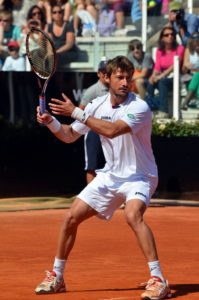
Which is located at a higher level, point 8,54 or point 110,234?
point 8,54

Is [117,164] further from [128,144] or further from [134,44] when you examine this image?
[134,44]

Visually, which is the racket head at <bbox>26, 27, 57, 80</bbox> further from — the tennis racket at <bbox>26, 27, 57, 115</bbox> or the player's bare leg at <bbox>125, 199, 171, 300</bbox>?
the player's bare leg at <bbox>125, 199, 171, 300</bbox>

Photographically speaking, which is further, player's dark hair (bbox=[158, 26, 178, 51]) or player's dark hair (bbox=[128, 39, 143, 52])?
player's dark hair (bbox=[128, 39, 143, 52])

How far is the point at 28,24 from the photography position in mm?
16453

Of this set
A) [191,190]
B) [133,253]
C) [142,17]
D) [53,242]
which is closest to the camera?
[133,253]

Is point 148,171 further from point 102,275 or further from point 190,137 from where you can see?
point 190,137

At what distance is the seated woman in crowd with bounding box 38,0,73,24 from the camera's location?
1594 cm

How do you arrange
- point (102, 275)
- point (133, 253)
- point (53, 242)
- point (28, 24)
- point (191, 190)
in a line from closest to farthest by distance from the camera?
point (102, 275)
point (133, 253)
point (53, 242)
point (191, 190)
point (28, 24)

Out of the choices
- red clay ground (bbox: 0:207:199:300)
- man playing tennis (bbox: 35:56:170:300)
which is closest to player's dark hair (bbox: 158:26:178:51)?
red clay ground (bbox: 0:207:199:300)

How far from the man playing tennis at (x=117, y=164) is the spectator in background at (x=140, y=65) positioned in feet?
25.8

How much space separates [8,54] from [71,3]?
1.75 m

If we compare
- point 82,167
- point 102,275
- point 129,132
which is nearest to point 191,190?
point 82,167

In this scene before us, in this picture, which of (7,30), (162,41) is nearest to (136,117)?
(162,41)

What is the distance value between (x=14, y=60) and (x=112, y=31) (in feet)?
6.46
